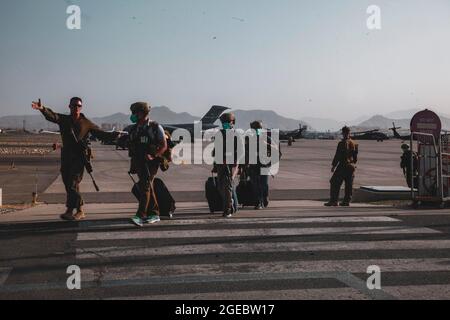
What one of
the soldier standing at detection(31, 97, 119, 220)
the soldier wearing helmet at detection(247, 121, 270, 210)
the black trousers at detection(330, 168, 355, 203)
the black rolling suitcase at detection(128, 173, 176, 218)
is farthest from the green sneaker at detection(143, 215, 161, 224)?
the black trousers at detection(330, 168, 355, 203)

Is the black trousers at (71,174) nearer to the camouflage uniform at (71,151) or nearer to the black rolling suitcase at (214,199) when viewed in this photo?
the camouflage uniform at (71,151)

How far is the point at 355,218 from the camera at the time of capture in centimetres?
866

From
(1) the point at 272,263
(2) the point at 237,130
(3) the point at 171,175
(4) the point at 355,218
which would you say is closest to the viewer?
(1) the point at 272,263

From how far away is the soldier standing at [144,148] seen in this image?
7.67 m

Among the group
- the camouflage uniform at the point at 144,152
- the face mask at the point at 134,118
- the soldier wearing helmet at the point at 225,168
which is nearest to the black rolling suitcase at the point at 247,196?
the soldier wearing helmet at the point at 225,168

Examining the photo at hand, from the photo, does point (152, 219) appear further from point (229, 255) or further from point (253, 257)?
point (253, 257)

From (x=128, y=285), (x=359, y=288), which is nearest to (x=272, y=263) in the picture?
Result: (x=359, y=288)

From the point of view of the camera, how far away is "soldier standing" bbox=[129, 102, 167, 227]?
302 inches

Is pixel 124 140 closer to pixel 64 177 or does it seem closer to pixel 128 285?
pixel 64 177

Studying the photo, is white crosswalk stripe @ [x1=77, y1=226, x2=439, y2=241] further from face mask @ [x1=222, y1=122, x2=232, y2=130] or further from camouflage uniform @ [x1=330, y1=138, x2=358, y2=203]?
camouflage uniform @ [x1=330, y1=138, x2=358, y2=203]

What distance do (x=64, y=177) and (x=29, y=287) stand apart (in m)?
3.39

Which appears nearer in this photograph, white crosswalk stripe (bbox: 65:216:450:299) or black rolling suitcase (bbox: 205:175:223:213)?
white crosswalk stripe (bbox: 65:216:450:299)

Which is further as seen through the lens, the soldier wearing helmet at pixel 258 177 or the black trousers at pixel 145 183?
the soldier wearing helmet at pixel 258 177
